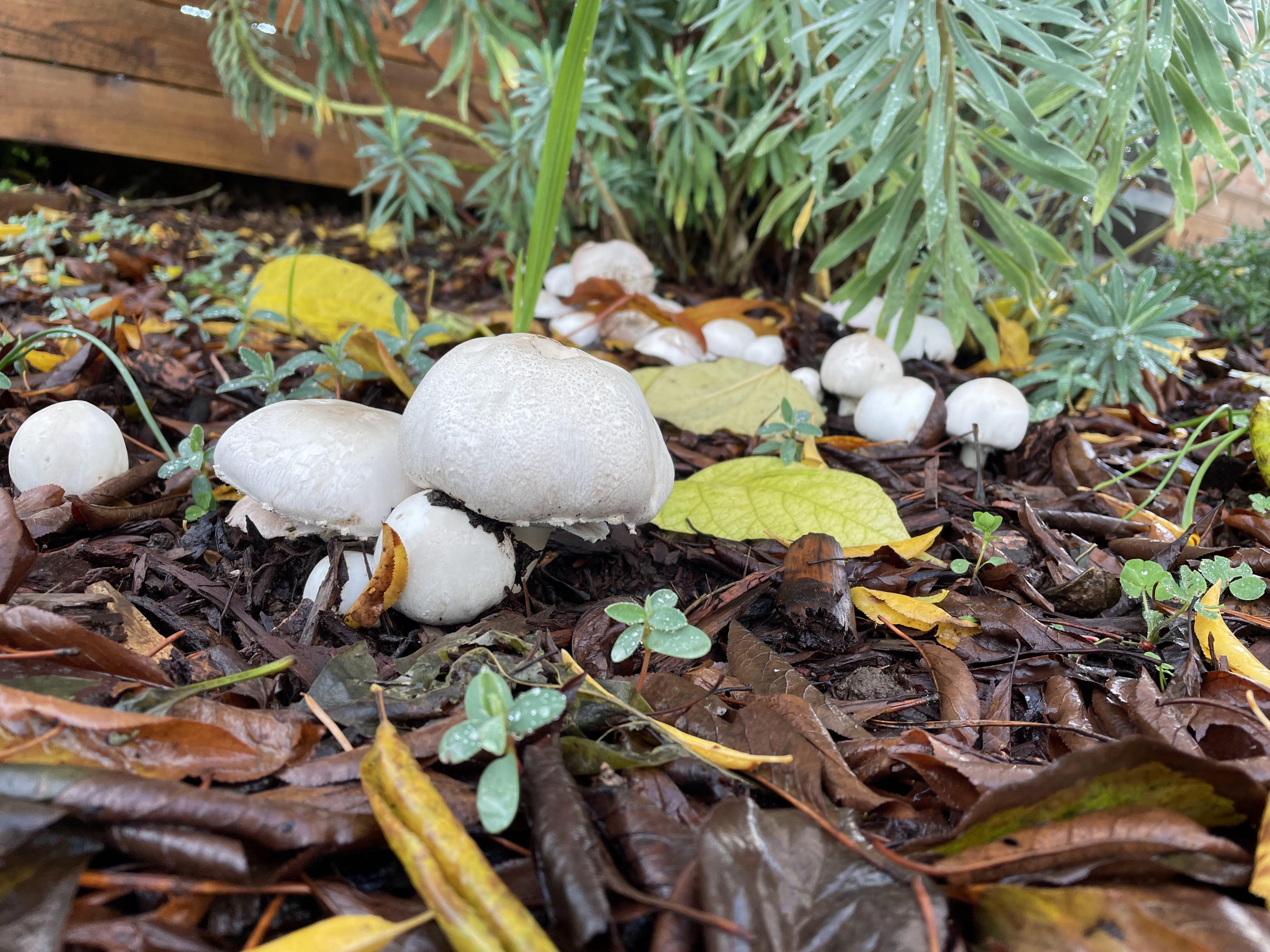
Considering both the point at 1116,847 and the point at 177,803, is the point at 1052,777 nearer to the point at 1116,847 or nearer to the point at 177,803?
the point at 1116,847

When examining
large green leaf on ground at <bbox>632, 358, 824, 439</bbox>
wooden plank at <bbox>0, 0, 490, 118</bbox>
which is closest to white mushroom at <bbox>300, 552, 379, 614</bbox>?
large green leaf on ground at <bbox>632, 358, 824, 439</bbox>

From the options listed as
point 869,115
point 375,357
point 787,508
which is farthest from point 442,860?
point 869,115

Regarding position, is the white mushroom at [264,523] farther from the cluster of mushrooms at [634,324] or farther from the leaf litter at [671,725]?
the cluster of mushrooms at [634,324]

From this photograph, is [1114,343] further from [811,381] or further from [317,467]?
[317,467]

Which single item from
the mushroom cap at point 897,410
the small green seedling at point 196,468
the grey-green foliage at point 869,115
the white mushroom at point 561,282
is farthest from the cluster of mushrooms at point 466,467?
the white mushroom at point 561,282

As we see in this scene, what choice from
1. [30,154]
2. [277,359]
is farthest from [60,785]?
[30,154]

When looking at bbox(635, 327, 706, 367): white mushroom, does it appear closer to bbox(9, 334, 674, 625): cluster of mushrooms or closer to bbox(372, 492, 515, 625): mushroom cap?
bbox(9, 334, 674, 625): cluster of mushrooms
